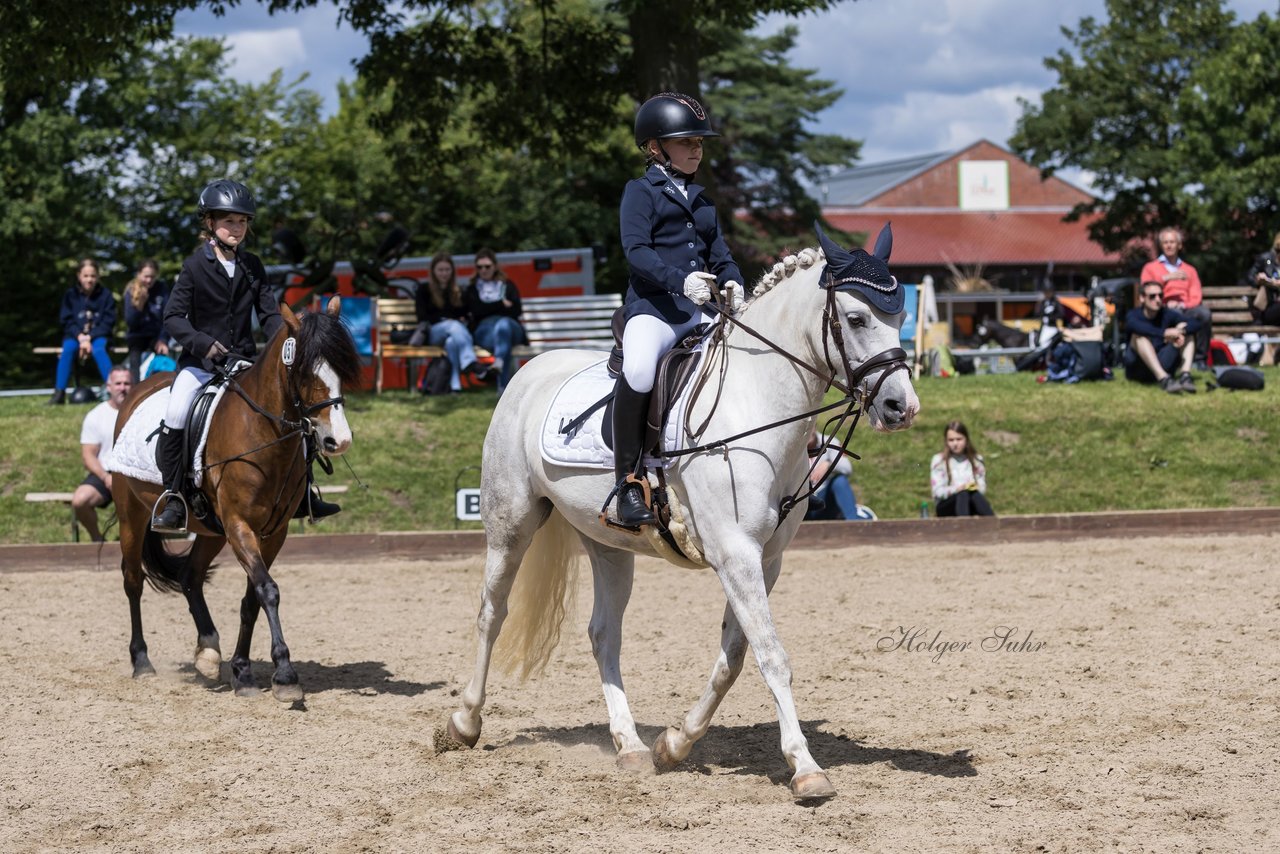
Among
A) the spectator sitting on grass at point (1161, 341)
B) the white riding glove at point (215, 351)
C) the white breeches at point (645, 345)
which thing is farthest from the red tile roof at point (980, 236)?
the white breeches at point (645, 345)

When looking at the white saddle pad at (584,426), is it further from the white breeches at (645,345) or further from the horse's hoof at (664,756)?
the horse's hoof at (664,756)

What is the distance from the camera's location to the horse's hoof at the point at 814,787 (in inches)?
195

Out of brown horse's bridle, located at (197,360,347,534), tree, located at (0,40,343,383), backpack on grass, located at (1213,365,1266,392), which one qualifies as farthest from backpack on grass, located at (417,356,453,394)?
tree, located at (0,40,343,383)

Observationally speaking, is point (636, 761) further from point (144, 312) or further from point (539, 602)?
point (144, 312)

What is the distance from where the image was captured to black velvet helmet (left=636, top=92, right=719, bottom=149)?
5797 mm

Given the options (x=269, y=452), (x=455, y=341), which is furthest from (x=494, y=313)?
(x=269, y=452)

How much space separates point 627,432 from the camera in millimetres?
5691

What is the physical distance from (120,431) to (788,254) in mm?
4803

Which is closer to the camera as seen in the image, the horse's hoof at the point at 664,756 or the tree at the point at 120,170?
the horse's hoof at the point at 664,756

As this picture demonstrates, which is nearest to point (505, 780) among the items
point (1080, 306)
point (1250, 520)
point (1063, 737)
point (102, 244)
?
point (1063, 737)

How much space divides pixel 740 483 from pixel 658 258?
38.2 inches

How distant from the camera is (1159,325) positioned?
15.1 meters

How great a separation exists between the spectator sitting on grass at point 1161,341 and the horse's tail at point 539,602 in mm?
9999

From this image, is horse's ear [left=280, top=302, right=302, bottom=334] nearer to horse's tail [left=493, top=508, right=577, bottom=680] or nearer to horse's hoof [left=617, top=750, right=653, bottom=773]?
horse's tail [left=493, top=508, right=577, bottom=680]
